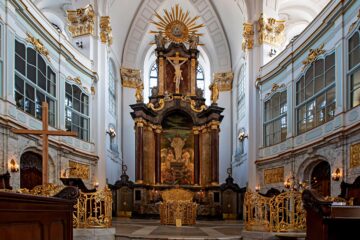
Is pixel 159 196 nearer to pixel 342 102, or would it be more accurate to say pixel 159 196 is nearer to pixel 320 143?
pixel 320 143

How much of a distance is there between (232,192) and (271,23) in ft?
31.0

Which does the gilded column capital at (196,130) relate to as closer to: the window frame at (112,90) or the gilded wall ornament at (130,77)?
the window frame at (112,90)

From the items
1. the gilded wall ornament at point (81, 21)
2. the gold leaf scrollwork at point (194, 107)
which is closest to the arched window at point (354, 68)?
the gilded wall ornament at point (81, 21)

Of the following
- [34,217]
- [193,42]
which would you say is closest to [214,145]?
[193,42]

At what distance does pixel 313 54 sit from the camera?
56.4 feet

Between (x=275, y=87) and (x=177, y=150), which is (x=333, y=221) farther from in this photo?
(x=177, y=150)

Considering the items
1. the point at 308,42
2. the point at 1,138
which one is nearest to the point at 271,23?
the point at 308,42

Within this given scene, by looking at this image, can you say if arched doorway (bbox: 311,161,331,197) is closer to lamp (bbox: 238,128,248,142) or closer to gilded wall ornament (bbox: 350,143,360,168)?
gilded wall ornament (bbox: 350,143,360,168)

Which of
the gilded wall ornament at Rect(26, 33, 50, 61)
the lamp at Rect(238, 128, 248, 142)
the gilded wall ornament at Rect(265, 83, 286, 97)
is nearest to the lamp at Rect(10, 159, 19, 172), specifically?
the gilded wall ornament at Rect(26, 33, 50, 61)

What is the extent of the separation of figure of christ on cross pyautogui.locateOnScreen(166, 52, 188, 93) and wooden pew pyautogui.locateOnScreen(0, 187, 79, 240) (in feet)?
72.3

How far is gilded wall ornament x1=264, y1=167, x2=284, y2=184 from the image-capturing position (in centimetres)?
1995

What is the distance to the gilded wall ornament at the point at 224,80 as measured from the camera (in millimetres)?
29969

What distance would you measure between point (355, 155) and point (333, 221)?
346 inches

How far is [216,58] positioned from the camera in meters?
30.7
